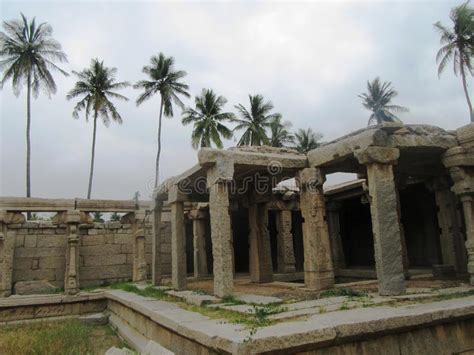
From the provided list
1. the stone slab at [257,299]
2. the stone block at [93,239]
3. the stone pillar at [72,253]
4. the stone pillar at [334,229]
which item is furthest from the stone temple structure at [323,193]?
the stone block at [93,239]

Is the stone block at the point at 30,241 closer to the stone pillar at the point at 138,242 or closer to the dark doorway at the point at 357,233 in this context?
the stone pillar at the point at 138,242

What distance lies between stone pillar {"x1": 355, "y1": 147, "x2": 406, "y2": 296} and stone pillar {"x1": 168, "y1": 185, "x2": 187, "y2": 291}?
186 inches

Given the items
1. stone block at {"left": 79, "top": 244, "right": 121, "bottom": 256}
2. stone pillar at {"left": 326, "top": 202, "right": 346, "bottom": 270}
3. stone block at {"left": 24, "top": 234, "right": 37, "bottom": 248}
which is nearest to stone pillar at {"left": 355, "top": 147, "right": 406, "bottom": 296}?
stone pillar at {"left": 326, "top": 202, "right": 346, "bottom": 270}

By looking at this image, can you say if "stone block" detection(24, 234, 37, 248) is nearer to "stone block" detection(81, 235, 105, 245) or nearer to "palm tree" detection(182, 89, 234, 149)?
"stone block" detection(81, 235, 105, 245)

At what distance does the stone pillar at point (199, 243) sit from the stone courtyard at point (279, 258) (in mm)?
43

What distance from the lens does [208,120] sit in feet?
91.4

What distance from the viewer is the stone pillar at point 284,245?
15.1m

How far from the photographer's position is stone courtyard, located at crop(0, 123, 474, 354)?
5.00 metres

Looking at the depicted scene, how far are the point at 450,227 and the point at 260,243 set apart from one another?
4.94 meters

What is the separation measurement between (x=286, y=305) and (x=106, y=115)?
21.5 meters

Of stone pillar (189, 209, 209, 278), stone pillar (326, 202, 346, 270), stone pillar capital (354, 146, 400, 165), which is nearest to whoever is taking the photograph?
stone pillar capital (354, 146, 400, 165)

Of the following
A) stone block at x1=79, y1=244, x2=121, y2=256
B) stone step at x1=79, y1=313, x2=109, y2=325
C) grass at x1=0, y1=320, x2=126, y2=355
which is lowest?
stone step at x1=79, y1=313, x2=109, y2=325

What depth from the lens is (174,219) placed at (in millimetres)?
9742

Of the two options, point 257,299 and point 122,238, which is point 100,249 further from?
point 257,299
